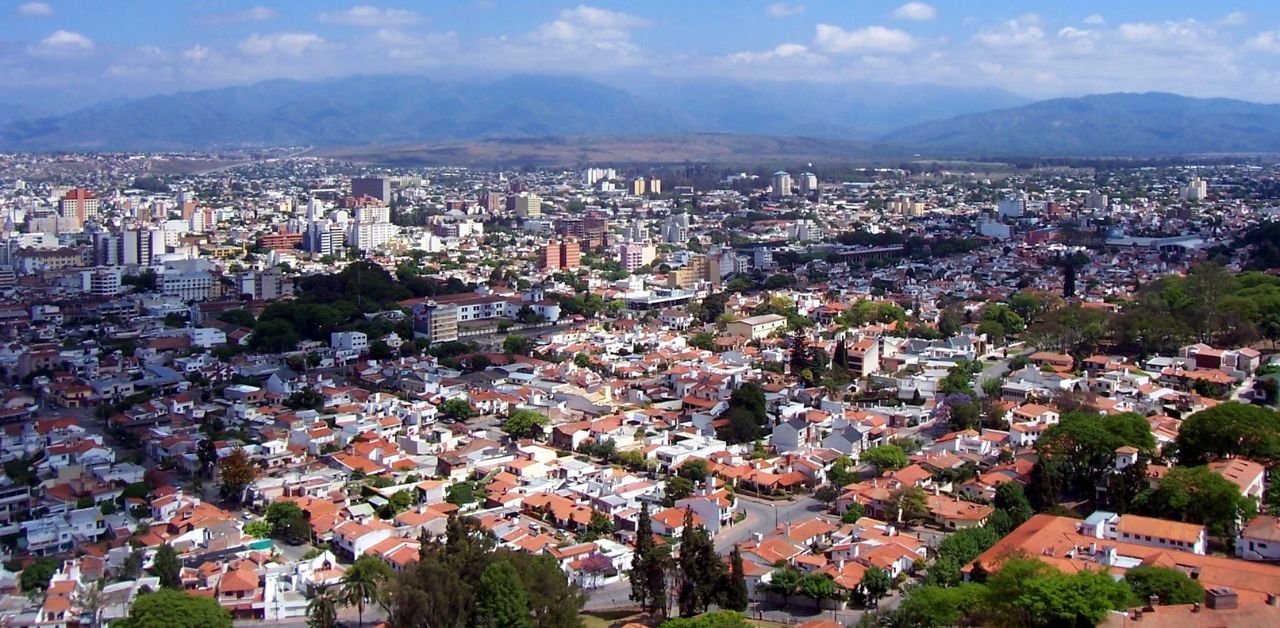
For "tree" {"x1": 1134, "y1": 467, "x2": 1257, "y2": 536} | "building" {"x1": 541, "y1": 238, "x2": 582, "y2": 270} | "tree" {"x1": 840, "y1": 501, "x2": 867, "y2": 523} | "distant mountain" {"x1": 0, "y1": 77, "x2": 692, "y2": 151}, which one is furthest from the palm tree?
"distant mountain" {"x1": 0, "y1": 77, "x2": 692, "y2": 151}

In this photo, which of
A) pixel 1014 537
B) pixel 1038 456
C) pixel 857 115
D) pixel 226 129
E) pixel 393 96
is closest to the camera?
pixel 1014 537

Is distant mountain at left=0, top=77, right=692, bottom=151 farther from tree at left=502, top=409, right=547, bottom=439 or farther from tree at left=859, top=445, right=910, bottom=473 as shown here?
tree at left=859, top=445, right=910, bottom=473

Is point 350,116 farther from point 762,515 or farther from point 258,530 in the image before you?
point 762,515

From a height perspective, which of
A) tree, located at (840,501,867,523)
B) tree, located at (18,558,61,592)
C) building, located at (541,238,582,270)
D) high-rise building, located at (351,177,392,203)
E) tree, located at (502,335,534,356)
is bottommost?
tree, located at (18,558,61,592)

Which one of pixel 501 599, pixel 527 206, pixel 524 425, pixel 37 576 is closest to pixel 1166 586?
pixel 501 599

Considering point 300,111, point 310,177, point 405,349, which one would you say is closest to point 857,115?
point 300,111

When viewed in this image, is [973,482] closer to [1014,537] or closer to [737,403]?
[1014,537]
